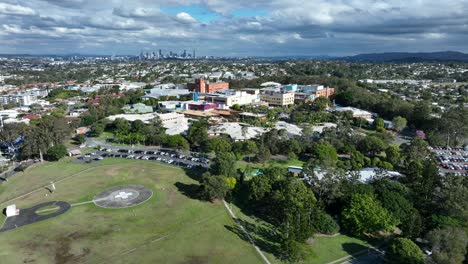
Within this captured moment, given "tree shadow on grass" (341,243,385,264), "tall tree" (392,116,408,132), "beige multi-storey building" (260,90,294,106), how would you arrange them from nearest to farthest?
"tree shadow on grass" (341,243,385,264), "tall tree" (392,116,408,132), "beige multi-storey building" (260,90,294,106)

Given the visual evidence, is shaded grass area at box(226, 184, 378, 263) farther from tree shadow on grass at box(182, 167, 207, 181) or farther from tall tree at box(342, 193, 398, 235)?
tree shadow on grass at box(182, 167, 207, 181)

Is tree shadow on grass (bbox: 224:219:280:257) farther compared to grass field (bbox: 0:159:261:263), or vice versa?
tree shadow on grass (bbox: 224:219:280:257)

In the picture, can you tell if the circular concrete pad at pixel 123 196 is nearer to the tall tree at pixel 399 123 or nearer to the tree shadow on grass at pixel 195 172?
the tree shadow on grass at pixel 195 172

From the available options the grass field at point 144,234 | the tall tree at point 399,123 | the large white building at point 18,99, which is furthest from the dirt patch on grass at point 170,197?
the large white building at point 18,99

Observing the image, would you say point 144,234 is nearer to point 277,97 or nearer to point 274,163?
point 274,163

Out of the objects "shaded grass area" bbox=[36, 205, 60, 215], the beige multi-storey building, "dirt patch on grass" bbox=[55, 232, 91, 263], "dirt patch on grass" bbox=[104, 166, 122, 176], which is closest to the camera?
"dirt patch on grass" bbox=[55, 232, 91, 263]

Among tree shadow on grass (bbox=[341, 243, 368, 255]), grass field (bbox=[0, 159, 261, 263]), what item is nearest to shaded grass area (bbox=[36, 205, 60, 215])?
grass field (bbox=[0, 159, 261, 263])

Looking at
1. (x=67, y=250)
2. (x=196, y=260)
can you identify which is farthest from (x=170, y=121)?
(x=196, y=260)
